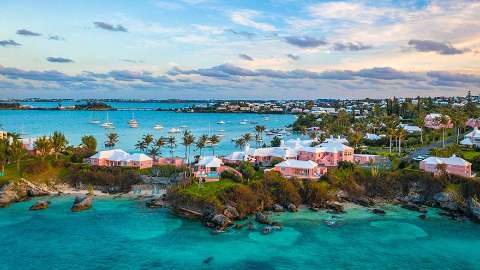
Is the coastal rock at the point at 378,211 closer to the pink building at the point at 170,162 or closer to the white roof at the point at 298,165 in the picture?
the white roof at the point at 298,165

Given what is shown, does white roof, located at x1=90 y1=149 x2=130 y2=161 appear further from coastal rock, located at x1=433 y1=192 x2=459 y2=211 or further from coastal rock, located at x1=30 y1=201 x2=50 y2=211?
coastal rock, located at x1=433 y1=192 x2=459 y2=211

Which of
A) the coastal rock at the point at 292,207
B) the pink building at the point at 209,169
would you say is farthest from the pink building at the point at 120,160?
the coastal rock at the point at 292,207

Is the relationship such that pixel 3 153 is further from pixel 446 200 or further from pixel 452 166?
pixel 452 166

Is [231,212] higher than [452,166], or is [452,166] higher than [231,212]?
[452,166]

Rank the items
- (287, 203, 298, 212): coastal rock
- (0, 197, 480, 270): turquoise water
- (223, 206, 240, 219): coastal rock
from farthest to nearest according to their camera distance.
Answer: (287, 203, 298, 212): coastal rock, (223, 206, 240, 219): coastal rock, (0, 197, 480, 270): turquoise water

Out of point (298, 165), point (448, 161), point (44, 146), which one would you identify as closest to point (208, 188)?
point (298, 165)

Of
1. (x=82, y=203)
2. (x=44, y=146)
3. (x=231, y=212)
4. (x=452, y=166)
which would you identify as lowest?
(x=82, y=203)

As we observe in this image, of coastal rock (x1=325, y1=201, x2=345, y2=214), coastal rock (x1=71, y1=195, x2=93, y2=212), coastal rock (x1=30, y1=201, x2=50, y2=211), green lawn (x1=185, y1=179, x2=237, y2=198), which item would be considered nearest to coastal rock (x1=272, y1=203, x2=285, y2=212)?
coastal rock (x1=325, y1=201, x2=345, y2=214)
